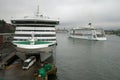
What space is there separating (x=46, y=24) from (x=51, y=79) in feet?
38.3

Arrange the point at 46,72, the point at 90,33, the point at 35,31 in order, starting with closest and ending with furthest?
the point at 46,72
the point at 35,31
the point at 90,33

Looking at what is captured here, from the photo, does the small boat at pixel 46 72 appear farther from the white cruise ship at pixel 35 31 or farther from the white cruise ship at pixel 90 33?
the white cruise ship at pixel 90 33

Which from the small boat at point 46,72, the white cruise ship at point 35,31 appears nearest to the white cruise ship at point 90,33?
the white cruise ship at point 35,31

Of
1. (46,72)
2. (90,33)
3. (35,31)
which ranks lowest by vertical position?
(46,72)

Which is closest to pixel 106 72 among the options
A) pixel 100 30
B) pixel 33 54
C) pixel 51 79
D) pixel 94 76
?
pixel 94 76

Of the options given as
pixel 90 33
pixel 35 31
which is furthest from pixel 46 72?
pixel 90 33

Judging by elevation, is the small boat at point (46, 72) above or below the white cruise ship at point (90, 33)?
below

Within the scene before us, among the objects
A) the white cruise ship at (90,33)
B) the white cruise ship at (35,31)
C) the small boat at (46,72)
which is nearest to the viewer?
the small boat at (46,72)

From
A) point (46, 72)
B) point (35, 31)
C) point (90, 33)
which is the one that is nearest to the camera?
point (46, 72)

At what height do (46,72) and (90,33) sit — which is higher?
(90,33)

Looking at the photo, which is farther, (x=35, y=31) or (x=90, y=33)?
(x=90, y=33)

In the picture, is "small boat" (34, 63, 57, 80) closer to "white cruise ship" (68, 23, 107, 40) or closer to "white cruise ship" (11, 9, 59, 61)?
"white cruise ship" (11, 9, 59, 61)

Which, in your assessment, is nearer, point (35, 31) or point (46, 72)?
point (46, 72)

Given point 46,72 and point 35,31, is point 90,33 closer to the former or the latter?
point 35,31
